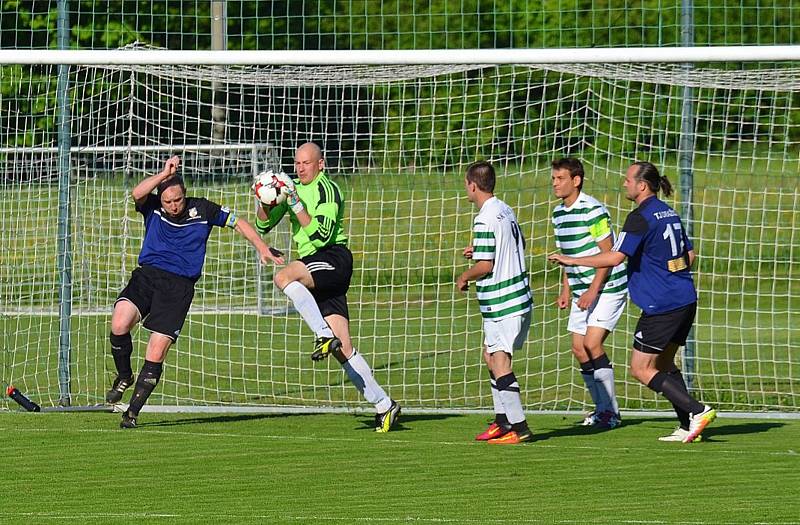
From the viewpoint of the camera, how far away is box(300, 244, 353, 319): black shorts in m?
9.82

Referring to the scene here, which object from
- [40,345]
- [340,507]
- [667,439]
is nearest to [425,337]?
[40,345]

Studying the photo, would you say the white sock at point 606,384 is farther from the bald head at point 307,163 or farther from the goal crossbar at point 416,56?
the bald head at point 307,163

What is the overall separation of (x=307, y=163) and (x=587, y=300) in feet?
7.38

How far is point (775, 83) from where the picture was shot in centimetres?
1145

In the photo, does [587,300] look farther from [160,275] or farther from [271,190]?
[160,275]

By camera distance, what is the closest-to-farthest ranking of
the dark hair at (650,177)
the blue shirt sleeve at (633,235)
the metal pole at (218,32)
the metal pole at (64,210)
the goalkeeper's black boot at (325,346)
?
the blue shirt sleeve at (633,235)
the dark hair at (650,177)
the goalkeeper's black boot at (325,346)
the metal pole at (64,210)
the metal pole at (218,32)

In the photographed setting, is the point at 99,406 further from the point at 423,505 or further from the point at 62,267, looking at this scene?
the point at 423,505

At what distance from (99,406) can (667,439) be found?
474cm

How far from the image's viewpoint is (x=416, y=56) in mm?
10414

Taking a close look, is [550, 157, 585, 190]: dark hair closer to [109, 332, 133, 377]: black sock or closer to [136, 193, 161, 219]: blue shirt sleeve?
[136, 193, 161, 219]: blue shirt sleeve

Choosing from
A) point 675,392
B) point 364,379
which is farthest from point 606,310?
point 364,379

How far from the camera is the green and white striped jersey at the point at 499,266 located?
9.09 meters

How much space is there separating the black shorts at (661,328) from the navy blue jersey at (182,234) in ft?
10.4

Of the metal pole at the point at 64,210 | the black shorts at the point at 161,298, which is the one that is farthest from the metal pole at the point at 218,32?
the black shorts at the point at 161,298
